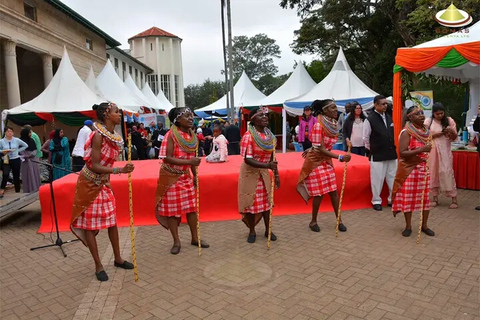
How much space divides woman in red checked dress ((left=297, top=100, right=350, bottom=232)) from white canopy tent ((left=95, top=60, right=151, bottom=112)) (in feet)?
37.7

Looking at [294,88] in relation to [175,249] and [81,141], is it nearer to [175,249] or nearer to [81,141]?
[81,141]

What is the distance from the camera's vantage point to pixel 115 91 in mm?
16172

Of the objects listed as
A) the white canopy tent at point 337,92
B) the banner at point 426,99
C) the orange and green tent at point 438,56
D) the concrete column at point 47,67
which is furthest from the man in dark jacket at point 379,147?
the concrete column at point 47,67

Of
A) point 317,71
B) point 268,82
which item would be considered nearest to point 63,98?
point 317,71

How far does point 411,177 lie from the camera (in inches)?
196

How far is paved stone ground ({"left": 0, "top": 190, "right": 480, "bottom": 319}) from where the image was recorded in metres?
3.31

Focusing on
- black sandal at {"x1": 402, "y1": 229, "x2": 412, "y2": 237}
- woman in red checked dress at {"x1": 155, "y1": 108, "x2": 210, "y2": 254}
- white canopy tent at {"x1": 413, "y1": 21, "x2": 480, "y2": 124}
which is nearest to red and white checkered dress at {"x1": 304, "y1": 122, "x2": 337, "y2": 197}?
black sandal at {"x1": 402, "y1": 229, "x2": 412, "y2": 237}

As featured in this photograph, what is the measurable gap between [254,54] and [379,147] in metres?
76.4

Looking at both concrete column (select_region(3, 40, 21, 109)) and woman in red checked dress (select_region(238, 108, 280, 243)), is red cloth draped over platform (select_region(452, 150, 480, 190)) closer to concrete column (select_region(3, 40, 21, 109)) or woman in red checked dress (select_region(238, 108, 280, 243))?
woman in red checked dress (select_region(238, 108, 280, 243))

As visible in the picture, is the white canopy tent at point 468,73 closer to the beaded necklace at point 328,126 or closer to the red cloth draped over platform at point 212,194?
the red cloth draped over platform at point 212,194

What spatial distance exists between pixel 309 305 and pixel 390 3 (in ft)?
71.1

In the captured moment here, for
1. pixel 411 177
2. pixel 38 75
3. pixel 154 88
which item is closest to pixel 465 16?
pixel 411 177

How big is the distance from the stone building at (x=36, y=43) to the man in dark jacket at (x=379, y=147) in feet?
59.7

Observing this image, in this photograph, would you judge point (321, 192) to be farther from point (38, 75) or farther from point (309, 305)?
point (38, 75)
